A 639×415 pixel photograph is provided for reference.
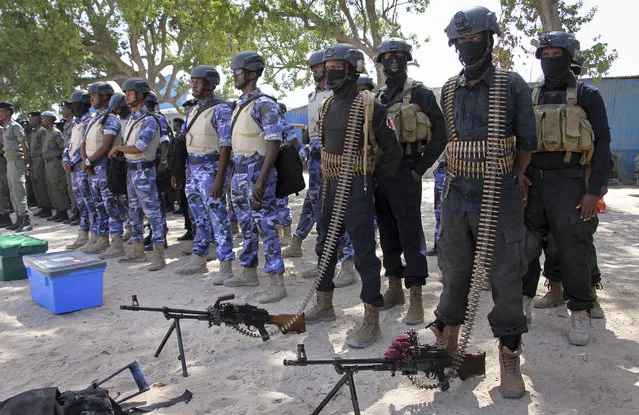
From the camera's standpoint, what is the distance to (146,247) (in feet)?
27.7

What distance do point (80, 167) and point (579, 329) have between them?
713 cm

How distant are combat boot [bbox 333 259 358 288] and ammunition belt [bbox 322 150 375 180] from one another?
189 cm

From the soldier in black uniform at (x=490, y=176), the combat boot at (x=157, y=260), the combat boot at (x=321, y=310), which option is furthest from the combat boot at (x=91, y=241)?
the soldier in black uniform at (x=490, y=176)

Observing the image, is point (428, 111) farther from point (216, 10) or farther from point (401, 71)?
point (216, 10)

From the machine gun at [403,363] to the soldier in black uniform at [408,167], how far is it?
123 centimetres

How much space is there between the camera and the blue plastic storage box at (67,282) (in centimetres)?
546

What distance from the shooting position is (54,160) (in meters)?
10.9

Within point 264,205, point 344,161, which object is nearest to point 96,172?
point 264,205

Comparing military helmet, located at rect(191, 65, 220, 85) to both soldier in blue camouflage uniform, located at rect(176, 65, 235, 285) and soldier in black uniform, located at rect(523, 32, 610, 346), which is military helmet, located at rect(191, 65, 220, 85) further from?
soldier in black uniform, located at rect(523, 32, 610, 346)

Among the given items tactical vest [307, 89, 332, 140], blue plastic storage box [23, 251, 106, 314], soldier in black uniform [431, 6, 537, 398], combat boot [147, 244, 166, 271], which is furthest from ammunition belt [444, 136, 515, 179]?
combat boot [147, 244, 166, 271]

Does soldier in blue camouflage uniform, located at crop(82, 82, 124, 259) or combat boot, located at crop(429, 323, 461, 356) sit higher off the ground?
soldier in blue camouflage uniform, located at crop(82, 82, 124, 259)

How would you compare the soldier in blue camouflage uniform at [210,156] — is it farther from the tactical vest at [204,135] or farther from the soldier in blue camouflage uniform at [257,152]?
the soldier in blue camouflage uniform at [257,152]

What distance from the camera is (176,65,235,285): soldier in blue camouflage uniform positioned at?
240 inches

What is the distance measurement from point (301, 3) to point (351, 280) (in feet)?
34.1
